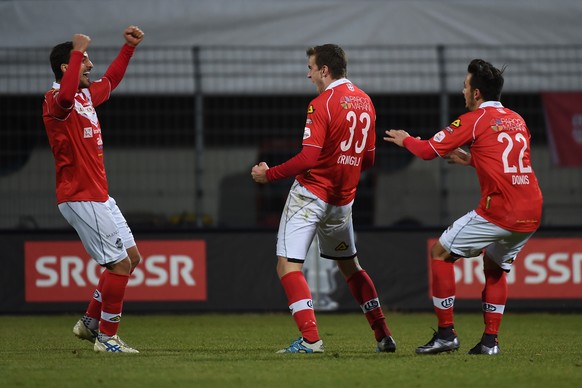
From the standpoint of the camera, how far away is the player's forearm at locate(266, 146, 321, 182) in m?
7.51

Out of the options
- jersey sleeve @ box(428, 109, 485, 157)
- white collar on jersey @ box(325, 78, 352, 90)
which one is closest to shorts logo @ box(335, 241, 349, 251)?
jersey sleeve @ box(428, 109, 485, 157)

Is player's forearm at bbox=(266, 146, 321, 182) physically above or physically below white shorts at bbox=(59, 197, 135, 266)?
above

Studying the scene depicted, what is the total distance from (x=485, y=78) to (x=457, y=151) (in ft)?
1.78

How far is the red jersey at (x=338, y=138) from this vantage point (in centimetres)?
763

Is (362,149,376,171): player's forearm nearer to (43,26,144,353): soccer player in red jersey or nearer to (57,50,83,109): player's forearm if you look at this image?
(43,26,144,353): soccer player in red jersey

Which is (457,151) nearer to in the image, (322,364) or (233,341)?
(322,364)

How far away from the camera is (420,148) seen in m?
7.72

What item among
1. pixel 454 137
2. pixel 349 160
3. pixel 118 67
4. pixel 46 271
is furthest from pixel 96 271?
pixel 454 137

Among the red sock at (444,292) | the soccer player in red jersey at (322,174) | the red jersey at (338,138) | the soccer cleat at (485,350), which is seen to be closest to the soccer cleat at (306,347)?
the soccer player in red jersey at (322,174)

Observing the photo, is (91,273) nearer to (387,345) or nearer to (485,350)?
(387,345)

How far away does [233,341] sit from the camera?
9359 mm

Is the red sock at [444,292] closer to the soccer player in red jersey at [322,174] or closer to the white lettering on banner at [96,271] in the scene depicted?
the soccer player in red jersey at [322,174]

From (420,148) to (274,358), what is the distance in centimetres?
173

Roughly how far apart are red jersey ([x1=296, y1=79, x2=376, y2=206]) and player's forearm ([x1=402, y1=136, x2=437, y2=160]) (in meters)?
0.27
